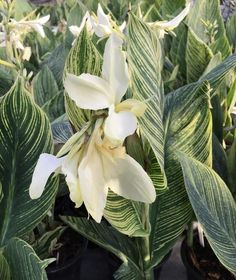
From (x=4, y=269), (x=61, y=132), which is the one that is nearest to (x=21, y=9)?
(x=61, y=132)

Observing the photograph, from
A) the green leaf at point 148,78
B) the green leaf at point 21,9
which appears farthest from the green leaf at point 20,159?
the green leaf at point 21,9

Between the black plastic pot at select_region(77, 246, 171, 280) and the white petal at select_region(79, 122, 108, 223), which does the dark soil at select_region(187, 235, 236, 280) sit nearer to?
the black plastic pot at select_region(77, 246, 171, 280)

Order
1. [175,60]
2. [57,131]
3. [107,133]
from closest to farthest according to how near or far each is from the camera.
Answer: [107,133]
[57,131]
[175,60]

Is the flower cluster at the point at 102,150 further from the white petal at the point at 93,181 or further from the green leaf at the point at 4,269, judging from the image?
the green leaf at the point at 4,269

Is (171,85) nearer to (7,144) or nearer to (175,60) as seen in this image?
(175,60)

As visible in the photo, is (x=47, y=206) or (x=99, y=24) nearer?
(x=47, y=206)

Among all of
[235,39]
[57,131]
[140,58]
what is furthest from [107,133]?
[235,39]
